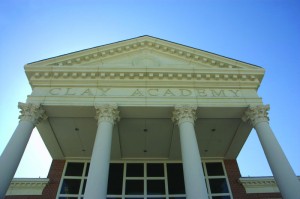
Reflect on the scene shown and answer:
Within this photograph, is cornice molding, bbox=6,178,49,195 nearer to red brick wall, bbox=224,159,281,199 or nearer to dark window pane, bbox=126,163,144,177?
dark window pane, bbox=126,163,144,177

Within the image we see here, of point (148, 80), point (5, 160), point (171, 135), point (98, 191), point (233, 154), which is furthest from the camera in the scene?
point (233, 154)

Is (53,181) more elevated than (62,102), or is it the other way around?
(62,102)

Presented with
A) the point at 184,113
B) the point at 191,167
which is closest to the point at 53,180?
A: the point at 184,113

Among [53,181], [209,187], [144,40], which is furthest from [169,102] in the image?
[53,181]

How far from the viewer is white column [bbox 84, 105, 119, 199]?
11891 millimetres

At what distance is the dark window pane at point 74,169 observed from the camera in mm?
19797

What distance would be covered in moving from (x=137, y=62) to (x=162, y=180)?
8659 millimetres

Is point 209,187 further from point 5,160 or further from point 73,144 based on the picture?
point 5,160

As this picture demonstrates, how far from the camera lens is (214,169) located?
A: 20.2 m

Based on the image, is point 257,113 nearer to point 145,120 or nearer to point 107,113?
point 145,120

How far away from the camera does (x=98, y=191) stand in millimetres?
11812

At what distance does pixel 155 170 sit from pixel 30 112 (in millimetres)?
9776

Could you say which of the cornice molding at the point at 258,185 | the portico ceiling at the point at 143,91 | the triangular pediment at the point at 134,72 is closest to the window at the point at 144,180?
the cornice molding at the point at 258,185

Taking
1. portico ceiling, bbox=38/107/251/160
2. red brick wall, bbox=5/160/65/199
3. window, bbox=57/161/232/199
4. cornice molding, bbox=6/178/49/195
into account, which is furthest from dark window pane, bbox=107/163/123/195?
cornice molding, bbox=6/178/49/195
